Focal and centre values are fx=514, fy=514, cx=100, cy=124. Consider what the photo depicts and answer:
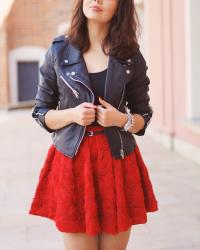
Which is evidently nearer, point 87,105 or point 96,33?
point 87,105

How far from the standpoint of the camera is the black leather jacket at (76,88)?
183cm

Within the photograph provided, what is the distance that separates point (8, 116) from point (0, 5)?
3330mm

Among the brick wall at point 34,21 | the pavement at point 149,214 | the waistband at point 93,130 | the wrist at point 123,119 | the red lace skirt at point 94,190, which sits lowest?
the pavement at point 149,214

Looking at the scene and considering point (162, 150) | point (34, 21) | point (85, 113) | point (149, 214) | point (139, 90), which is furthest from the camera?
point (34, 21)

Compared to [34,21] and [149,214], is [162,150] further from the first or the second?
[34,21]

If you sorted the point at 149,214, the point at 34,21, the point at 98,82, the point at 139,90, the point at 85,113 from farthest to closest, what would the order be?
1. the point at 34,21
2. the point at 149,214
3. the point at 139,90
4. the point at 98,82
5. the point at 85,113

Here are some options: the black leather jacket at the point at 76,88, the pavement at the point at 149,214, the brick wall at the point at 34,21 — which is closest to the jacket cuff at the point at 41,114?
the black leather jacket at the point at 76,88

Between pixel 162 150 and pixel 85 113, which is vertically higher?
pixel 85 113

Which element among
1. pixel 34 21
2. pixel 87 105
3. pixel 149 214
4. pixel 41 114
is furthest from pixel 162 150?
pixel 34 21

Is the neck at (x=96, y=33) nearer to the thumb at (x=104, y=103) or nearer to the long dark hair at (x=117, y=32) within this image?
the long dark hair at (x=117, y=32)

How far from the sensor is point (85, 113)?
5.72ft

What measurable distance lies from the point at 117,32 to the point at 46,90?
34cm

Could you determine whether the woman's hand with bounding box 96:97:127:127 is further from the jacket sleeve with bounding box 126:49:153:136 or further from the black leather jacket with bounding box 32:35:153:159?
the jacket sleeve with bounding box 126:49:153:136

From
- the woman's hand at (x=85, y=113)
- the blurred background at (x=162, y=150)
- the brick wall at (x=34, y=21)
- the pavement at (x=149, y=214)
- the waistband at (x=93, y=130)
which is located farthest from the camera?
the brick wall at (x=34, y=21)
